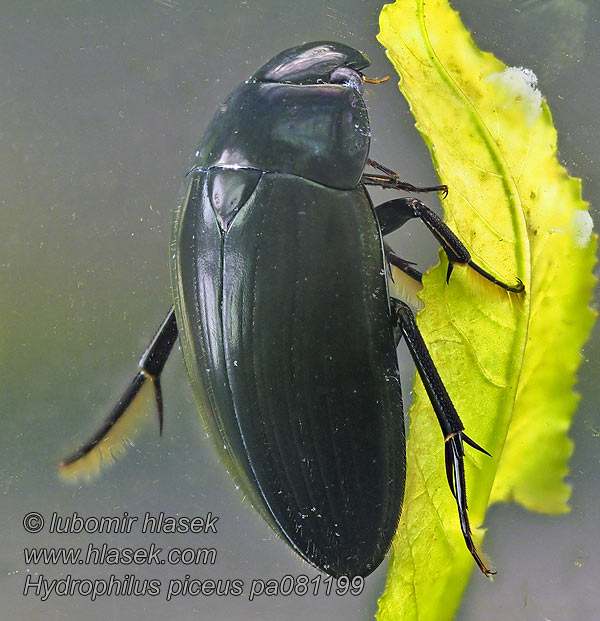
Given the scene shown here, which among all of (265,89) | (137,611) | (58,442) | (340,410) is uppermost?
(265,89)

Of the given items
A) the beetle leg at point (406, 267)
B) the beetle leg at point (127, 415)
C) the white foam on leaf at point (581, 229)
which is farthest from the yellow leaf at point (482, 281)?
the beetle leg at point (127, 415)

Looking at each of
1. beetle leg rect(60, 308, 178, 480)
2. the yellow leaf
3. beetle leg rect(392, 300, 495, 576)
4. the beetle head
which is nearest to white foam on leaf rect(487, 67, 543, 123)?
the yellow leaf

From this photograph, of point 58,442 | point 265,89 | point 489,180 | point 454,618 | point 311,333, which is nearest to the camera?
point 311,333

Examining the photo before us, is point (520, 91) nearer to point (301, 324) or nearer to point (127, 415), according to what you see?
point (301, 324)

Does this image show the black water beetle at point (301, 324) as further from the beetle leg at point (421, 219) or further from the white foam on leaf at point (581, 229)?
the white foam on leaf at point (581, 229)

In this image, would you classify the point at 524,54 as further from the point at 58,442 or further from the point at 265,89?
the point at 58,442

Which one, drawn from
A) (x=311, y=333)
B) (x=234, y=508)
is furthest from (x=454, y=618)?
(x=311, y=333)
